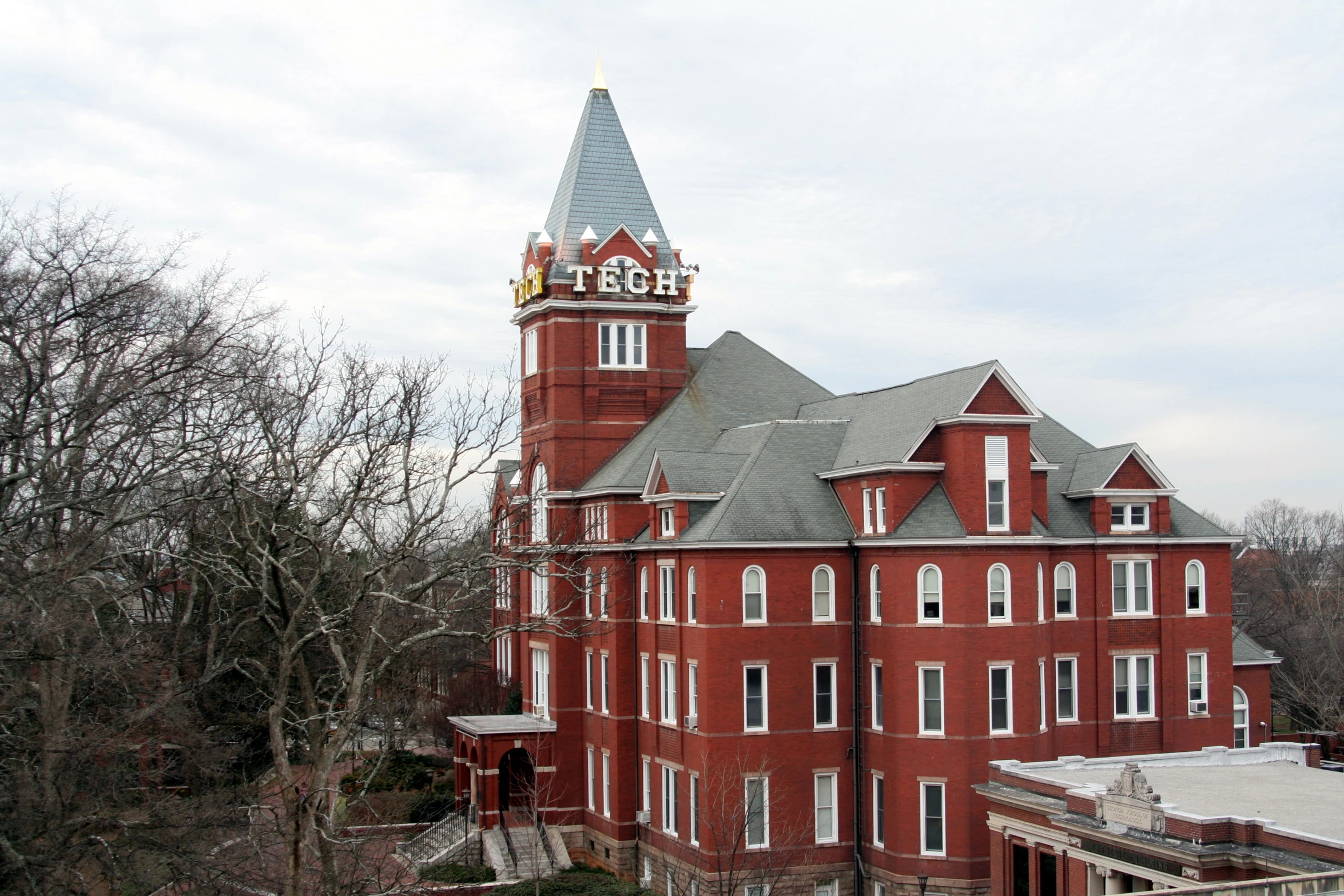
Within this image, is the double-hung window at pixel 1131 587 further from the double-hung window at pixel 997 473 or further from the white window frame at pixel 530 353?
the white window frame at pixel 530 353

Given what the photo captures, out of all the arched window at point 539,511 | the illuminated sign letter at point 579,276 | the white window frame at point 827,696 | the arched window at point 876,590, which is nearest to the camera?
the arched window at point 876,590

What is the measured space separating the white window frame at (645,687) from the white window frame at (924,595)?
1002 cm

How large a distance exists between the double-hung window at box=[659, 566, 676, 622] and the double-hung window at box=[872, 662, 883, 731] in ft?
21.5

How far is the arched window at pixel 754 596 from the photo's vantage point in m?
41.1

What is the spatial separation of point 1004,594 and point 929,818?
6.85m

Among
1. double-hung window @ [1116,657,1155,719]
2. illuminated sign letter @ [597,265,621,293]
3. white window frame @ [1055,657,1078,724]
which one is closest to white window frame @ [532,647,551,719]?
illuminated sign letter @ [597,265,621,293]

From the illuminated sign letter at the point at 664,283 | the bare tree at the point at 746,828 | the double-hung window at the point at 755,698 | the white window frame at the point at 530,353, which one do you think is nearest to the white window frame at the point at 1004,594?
the double-hung window at the point at 755,698

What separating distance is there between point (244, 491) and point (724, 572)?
17313 mm

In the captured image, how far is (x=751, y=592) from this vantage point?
41.1 m

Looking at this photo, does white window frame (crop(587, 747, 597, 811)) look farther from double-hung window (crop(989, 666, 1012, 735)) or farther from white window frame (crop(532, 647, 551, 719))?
double-hung window (crop(989, 666, 1012, 735))

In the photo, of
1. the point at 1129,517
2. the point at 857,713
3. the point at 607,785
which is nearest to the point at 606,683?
the point at 607,785

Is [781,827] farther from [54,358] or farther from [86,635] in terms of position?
[54,358]

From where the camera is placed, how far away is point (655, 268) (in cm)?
5109

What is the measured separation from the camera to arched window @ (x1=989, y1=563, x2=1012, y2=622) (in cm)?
3916
